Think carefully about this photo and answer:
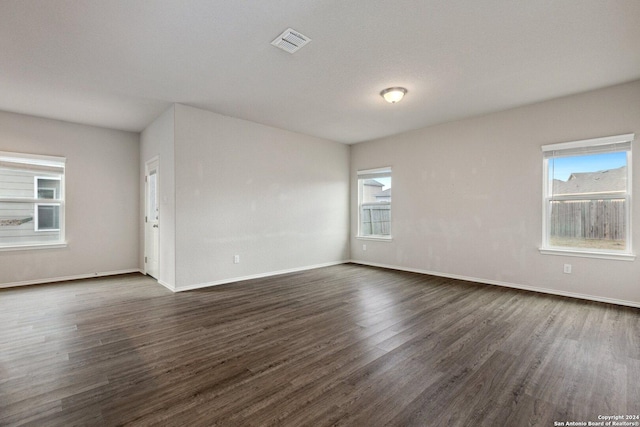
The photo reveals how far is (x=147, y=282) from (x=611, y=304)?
6.68m

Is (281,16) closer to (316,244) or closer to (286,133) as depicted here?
(286,133)

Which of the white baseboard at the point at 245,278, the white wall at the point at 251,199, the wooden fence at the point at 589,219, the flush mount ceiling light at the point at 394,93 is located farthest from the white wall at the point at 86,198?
the wooden fence at the point at 589,219

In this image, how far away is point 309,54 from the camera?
9.71ft

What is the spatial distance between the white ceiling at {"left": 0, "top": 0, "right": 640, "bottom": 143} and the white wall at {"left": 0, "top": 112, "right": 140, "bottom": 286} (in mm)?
468

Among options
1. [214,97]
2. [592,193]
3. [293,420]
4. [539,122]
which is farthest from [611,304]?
[214,97]

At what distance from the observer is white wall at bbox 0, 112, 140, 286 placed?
4664 mm

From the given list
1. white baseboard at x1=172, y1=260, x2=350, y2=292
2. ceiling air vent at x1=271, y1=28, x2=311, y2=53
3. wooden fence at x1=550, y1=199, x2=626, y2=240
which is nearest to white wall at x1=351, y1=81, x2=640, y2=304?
wooden fence at x1=550, y1=199, x2=626, y2=240

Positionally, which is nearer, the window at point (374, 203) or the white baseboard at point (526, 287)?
the white baseboard at point (526, 287)

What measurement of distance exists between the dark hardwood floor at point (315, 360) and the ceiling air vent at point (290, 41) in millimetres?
2766

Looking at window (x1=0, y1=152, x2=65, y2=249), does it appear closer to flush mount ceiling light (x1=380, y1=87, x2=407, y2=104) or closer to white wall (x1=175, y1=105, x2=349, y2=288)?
white wall (x1=175, y1=105, x2=349, y2=288)

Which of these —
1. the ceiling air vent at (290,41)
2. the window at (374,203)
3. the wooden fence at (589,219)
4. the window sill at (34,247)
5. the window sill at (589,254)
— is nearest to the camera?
the ceiling air vent at (290,41)

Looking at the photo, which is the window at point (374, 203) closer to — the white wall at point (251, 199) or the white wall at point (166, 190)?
the white wall at point (251, 199)

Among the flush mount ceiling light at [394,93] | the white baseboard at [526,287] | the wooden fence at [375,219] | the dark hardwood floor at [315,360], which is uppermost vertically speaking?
the flush mount ceiling light at [394,93]

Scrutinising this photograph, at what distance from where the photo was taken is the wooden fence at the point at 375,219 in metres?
6.34
